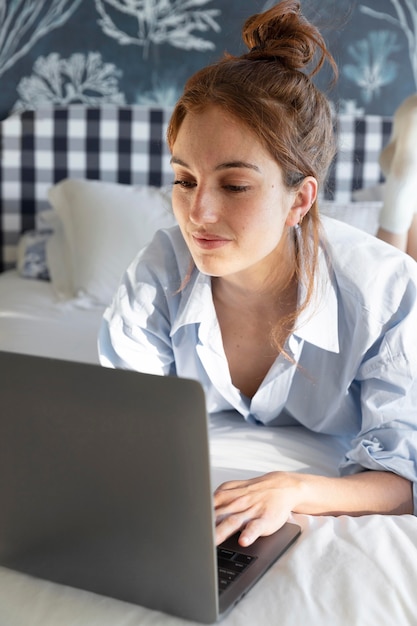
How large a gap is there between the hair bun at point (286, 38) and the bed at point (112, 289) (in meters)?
0.25

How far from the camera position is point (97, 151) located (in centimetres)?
309

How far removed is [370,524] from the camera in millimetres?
980

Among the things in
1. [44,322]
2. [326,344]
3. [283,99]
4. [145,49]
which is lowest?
[44,322]

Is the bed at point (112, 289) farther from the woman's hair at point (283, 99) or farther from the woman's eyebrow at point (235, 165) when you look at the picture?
the woman's eyebrow at point (235, 165)

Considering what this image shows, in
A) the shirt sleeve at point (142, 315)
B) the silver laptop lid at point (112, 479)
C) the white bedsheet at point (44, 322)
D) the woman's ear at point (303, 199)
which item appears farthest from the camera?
the white bedsheet at point (44, 322)

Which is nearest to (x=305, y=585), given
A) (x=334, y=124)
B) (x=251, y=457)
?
(x=251, y=457)

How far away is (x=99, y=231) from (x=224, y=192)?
1492 mm

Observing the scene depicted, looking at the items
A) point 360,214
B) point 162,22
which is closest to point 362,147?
point 360,214

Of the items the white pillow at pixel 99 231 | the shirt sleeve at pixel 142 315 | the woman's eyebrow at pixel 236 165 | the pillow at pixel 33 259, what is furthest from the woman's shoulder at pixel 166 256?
the pillow at pixel 33 259

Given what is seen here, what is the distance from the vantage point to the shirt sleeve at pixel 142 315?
1.43 meters

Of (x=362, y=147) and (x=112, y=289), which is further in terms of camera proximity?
(x=362, y=147)

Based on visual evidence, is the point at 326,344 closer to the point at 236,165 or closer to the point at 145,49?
the point at 236,165

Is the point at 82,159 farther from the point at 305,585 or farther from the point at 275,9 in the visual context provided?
the point at 305,585

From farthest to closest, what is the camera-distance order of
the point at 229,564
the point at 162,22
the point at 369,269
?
the point at 162,22 → the point at 369,269 → the point at 229,564
